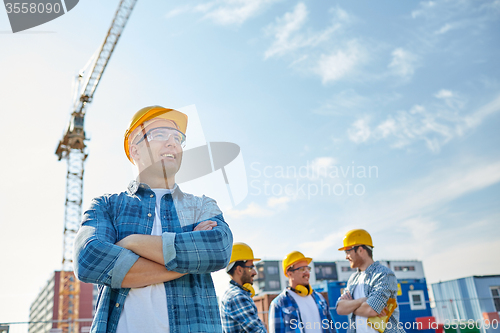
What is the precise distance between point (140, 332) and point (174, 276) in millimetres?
281

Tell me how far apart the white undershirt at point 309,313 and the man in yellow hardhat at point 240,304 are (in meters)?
0.72

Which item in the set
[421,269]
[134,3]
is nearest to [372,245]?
[134,3]

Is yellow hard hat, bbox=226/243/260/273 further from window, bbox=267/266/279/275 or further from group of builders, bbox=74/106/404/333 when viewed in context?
window, bbox=267/266/279/275

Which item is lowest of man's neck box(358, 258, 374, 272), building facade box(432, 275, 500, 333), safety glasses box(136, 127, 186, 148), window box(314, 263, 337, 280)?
building facade box(432, 275, 500, 333)

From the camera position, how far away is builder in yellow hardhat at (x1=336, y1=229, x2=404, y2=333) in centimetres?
478

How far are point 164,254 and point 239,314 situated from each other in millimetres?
3122

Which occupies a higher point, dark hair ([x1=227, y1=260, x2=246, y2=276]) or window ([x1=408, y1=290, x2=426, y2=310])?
dark hair ([x1=227, y1=260, x2=246, y2=276])

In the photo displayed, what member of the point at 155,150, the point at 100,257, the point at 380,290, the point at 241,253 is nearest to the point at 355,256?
the point at 380,290

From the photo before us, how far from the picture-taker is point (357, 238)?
18.5 ft

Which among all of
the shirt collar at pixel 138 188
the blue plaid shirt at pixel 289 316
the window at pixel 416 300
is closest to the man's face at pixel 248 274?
the blue plaid shirt at pixel 289 316

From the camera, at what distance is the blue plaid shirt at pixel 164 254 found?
1841 millimetres

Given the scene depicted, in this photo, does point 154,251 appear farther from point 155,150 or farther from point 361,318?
point 361,318

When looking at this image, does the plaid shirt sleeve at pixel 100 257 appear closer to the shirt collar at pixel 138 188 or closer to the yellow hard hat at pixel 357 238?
the shirt collar at pixel 138 188

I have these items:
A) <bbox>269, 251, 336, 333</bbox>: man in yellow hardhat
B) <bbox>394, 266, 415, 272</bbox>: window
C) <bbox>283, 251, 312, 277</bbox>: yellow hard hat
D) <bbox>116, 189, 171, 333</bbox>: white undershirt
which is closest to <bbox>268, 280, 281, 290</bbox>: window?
<bbox>394, 266, 415, 272</bbox>: window
